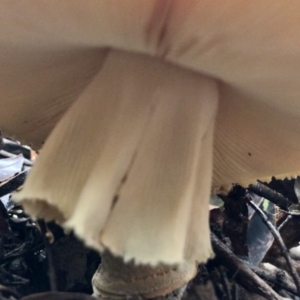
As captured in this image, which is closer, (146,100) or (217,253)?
(146,100)

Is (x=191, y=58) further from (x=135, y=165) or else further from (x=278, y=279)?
(x=278, y=279)

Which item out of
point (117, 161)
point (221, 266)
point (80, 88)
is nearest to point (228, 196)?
point (221, 266)

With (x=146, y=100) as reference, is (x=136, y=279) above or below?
below

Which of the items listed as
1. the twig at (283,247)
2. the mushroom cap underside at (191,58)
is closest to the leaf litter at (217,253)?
the twig at (283,247)

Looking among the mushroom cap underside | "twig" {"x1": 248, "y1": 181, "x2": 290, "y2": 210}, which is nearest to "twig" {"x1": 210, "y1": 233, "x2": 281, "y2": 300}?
the mushroom cap underside

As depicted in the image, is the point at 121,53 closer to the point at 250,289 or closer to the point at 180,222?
the point at 180,222

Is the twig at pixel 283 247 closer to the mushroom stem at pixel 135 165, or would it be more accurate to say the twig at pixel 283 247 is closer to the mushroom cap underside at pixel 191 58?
the mushroom cap underside at pixel 191 58

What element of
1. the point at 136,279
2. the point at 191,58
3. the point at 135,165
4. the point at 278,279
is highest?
the point at 191,58

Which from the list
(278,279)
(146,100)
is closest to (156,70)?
(146,100)
